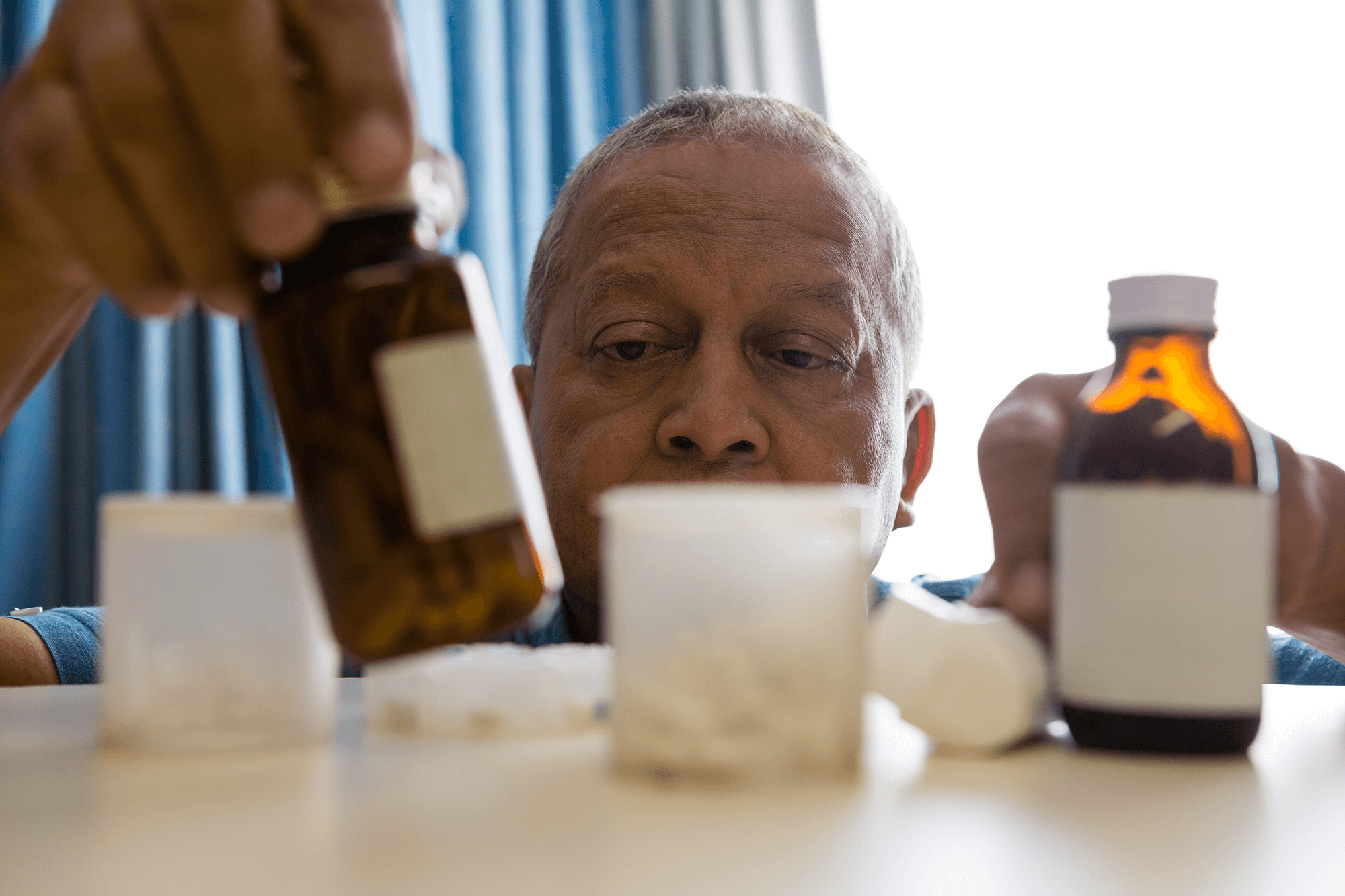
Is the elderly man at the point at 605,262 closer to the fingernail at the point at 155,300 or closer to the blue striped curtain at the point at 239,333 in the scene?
the fingernail at the point at 155,300

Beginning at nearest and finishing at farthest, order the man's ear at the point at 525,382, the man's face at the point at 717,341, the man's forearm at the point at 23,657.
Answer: the man's forearm at the point at 23,657 < the man's face at the point at 717,341 < the man's ear at the point at 525,382

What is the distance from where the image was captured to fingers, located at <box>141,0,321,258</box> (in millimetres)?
424

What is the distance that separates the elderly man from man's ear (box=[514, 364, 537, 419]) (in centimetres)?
1

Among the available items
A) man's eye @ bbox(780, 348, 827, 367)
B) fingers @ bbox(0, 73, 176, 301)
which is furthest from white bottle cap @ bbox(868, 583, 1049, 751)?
man's eye @ bbox(780, 348, 827, 367)

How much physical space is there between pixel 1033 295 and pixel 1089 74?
51 centimetres

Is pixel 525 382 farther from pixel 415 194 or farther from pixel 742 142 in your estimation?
pixel 415 194

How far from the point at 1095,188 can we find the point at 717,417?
1.55 meters

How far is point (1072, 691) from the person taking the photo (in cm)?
50

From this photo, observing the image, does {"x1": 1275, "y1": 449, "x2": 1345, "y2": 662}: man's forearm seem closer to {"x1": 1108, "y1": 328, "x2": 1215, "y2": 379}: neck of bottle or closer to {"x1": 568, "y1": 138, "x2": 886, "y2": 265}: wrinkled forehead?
{"x1": 1108, "y1": 328, "x2": 1215, "y2": 379}: neck of bottle

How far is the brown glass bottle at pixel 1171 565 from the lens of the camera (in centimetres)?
47

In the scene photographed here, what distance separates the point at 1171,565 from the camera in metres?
0.48

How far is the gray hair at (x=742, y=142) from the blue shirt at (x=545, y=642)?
378 mm

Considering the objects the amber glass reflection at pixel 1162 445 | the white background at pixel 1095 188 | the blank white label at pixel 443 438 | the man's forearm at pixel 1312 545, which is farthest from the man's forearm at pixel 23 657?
the white background at pixel 1095 188

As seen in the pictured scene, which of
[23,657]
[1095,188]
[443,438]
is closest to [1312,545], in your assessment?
[443,438]
